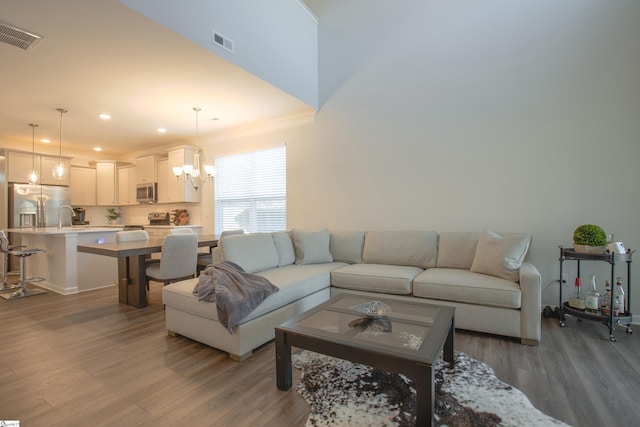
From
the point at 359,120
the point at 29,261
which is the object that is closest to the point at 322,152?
the point at 359,120

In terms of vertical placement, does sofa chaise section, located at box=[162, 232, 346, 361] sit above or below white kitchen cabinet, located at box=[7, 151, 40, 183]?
below

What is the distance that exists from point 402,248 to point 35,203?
267 inches

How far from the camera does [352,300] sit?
243 centimetres

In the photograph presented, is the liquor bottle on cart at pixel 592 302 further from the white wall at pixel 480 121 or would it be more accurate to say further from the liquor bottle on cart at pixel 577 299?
the white wall at pixel 480 121

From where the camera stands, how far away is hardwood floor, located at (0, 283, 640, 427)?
63.9 inches

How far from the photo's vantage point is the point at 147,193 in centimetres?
639

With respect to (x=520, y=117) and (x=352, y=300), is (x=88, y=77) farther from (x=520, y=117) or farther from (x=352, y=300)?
(x=520, y=117)

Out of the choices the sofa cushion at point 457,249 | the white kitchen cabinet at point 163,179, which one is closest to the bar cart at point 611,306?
the sofa cushion at point 457,249

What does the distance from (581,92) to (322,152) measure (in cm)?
300

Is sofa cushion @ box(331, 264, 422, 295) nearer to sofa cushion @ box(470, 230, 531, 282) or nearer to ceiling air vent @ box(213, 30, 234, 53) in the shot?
sofa cushion @ box(470, 230, 531, 282)

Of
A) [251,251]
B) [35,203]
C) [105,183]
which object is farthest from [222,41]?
[105,183]

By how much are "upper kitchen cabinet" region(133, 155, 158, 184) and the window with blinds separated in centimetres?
161

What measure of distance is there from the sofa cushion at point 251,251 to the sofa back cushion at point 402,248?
3.93 feet

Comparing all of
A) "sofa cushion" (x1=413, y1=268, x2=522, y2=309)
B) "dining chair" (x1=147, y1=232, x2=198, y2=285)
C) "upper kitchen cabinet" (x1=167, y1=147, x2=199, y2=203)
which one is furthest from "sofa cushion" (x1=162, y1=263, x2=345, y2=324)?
"upper kitchen cabinet" (x1=167, y1=147, x2=199, y2=203)
